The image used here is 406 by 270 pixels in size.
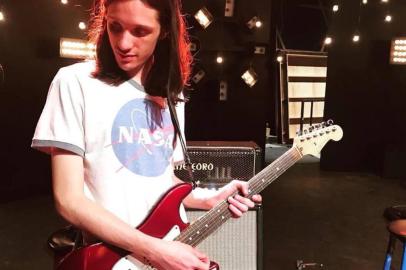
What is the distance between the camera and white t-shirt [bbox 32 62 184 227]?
3.99 ft

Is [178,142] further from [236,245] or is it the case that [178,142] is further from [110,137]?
[236,245]

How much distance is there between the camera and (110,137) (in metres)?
1.27

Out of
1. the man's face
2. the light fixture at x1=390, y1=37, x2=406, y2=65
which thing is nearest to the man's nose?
the man's face

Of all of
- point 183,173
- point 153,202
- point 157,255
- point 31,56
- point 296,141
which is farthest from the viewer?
point 31,56

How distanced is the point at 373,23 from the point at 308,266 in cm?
463

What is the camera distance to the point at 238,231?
2.86 metres

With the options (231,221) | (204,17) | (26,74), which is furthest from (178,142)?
(204,17)

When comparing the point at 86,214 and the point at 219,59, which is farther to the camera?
the point at 219,59

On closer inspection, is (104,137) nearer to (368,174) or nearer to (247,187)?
(247,187)

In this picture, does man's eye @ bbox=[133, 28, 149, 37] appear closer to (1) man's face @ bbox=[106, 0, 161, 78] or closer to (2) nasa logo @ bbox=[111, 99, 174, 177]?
(1) man's face @ bbox=[106, 0, 161, 78]

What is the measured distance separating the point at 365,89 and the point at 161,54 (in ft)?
20.2

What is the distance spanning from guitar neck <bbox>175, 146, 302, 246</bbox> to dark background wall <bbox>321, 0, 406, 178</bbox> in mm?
→ 5318

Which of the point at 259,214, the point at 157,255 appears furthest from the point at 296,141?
the point at 157,255

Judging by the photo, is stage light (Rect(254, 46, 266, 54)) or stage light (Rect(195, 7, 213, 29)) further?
stage light (Rect(254, 46, 266, 54))
